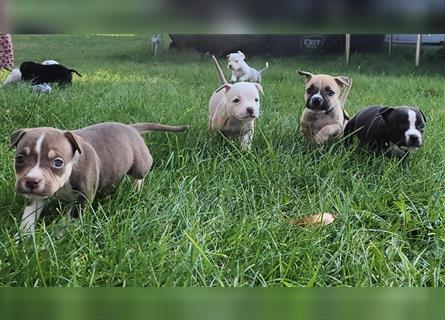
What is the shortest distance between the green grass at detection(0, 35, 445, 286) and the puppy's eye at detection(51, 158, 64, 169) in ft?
0.38

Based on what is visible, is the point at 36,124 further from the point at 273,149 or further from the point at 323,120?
the point at 323,120

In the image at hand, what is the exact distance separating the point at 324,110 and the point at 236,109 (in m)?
0.25

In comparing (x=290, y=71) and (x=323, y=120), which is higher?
(x=290, y=71)

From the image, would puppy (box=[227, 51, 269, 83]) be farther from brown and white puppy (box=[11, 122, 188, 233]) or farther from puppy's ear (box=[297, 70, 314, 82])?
brown and white puppy (box=[11, 122, 188, 233])

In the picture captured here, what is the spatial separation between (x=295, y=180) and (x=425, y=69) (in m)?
0.42

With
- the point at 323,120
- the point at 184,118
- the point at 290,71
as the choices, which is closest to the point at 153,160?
the point at 184,118

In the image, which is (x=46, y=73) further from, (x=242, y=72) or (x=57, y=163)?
(x=242, y=72)

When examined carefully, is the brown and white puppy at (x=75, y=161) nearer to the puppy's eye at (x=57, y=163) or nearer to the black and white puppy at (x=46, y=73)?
the puppy's eye at (x=57, y=163)

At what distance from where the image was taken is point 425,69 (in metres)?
1.42

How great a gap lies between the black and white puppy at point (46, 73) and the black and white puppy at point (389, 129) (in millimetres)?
784

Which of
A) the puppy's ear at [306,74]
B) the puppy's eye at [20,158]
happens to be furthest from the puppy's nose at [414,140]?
the puppy's eye at [20,158]

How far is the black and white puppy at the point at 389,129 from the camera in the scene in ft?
5.08
